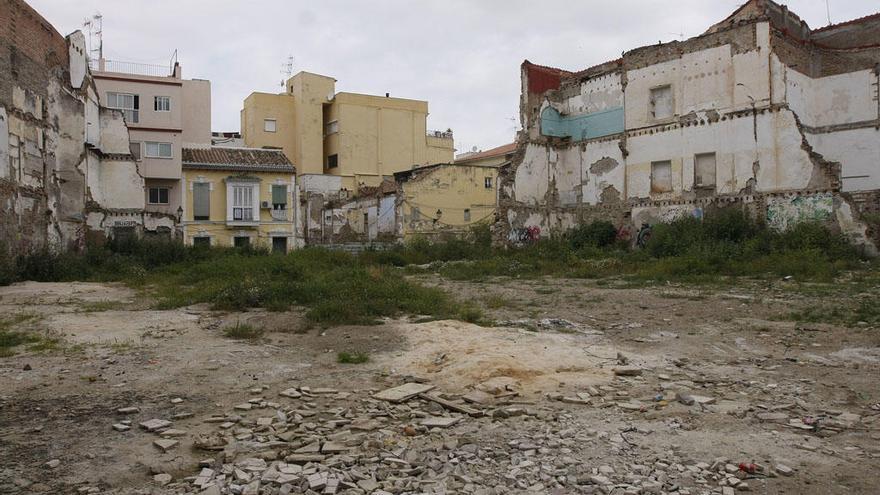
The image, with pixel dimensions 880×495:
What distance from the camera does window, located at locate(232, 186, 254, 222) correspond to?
34250 millimetres

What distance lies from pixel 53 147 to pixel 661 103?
72.5ft

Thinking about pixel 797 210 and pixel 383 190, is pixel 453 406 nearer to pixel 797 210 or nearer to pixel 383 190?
pixel 797 210

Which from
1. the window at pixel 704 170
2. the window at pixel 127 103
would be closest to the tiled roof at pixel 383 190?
the window at pixel 127 103

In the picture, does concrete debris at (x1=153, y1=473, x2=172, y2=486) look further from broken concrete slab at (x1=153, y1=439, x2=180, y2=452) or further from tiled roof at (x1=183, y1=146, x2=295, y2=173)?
tiled roof at (x1=183, y1=146, x2=295, y2=173)

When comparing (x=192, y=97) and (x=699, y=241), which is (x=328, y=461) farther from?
(x=192, y=97)

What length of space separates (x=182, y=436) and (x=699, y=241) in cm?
1888

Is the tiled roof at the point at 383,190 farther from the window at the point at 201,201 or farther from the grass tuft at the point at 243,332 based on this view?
the grass tuft at the point at 243,332

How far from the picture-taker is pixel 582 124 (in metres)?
26.8

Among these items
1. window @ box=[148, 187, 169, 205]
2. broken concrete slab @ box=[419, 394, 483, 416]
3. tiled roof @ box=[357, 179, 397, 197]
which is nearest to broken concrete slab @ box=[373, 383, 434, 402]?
broken concrete slab @ box=[419, 394, 483, 416]

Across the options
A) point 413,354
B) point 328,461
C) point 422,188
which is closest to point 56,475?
point 328,461

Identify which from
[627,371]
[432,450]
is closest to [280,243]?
[627,371]

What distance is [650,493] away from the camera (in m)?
4.02

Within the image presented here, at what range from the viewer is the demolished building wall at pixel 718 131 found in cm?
2109

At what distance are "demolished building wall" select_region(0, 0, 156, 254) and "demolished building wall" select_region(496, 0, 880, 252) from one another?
1664 cm
